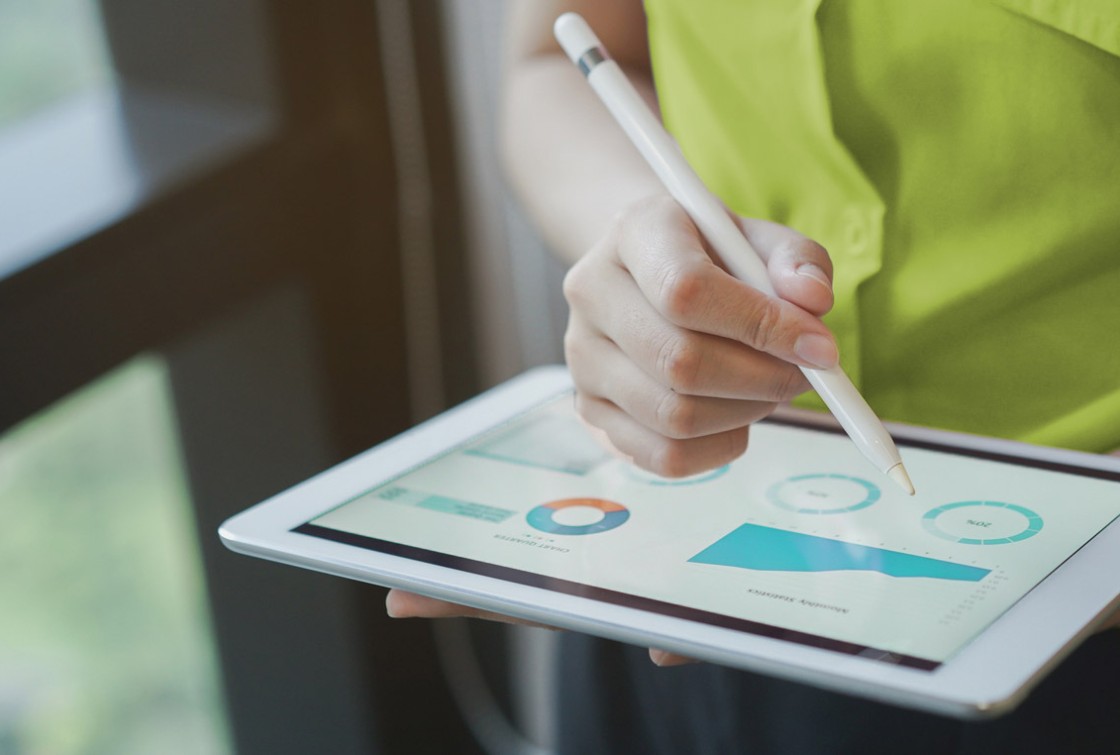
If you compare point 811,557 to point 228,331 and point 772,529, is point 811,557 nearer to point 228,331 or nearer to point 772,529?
point 772,529

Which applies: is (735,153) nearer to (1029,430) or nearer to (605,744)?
(1029,430)

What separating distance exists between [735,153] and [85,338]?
1.40 feet

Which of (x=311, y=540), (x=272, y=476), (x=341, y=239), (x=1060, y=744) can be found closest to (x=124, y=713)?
(x=272, y=476)

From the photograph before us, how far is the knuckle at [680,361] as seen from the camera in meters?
0.46

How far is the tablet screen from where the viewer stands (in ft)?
1.34

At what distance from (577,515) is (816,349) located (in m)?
0.11

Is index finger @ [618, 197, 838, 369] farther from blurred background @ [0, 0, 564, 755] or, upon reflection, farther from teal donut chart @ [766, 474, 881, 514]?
blurred background @ [0, 0, 564, 755]

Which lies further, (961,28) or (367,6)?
(367,6)

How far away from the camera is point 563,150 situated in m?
0.63

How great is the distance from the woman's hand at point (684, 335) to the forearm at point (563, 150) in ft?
0.25

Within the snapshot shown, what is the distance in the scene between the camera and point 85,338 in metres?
0.80

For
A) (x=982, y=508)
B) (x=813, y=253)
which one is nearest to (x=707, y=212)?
(x=813, y=253)

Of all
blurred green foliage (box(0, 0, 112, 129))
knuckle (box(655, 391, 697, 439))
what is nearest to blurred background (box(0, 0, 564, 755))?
blurred green foliage (box(0, 0, 112, 129))

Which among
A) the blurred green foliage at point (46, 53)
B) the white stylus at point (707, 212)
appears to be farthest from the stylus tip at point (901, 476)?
the blurred green foliage at point (46, 53)
